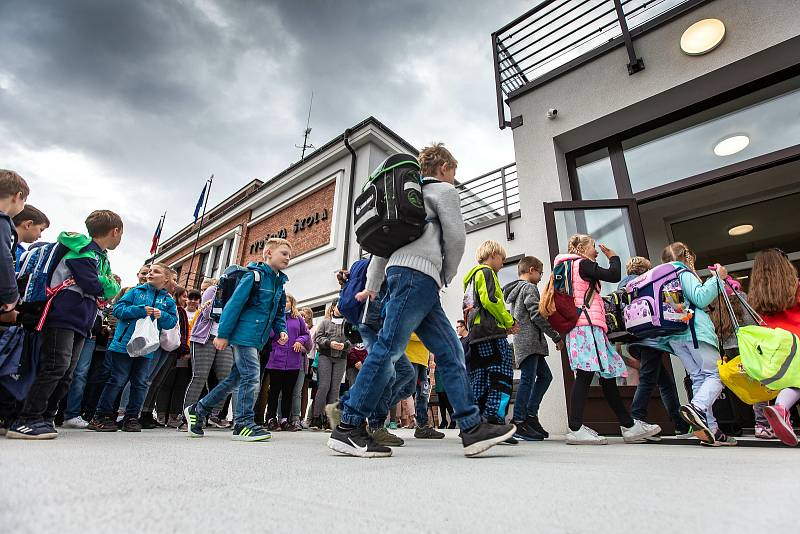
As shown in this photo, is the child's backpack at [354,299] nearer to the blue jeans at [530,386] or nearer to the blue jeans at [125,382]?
the blue jeans at [530,386]

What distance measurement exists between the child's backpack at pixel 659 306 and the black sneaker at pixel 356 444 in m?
2.64

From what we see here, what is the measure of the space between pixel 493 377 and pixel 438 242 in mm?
1849

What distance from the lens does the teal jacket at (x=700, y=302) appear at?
3.19 m

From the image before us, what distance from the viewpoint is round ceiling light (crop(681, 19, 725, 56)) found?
5.12 meters

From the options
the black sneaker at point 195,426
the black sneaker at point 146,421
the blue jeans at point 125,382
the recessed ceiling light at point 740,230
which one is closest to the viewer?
the black sneaker at point 195,426

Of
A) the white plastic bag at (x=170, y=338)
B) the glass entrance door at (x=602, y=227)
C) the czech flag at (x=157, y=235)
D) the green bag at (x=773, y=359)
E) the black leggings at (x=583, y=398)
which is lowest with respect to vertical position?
the black leggings at (x=583, y=398)

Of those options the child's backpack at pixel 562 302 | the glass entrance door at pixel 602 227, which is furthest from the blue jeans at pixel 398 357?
the glass entrance door at pixel 602 227

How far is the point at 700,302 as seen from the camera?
10.6 ft

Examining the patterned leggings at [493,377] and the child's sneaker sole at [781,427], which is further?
the patterned leggings at [493,377]

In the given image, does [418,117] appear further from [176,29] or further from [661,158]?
[661,158]

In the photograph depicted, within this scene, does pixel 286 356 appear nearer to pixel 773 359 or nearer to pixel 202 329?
pixel 202 329

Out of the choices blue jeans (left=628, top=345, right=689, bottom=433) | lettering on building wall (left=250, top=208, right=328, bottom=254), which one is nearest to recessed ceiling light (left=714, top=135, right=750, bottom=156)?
blue jeans (left=628, top=345, right=689, bottom=433)

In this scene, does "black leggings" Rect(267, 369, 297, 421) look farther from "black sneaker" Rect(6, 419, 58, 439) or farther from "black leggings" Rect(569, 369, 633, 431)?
"black leggings" Rect(569, 369, 633, 431)

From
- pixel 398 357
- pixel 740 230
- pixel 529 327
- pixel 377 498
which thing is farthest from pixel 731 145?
pixel 377 498
